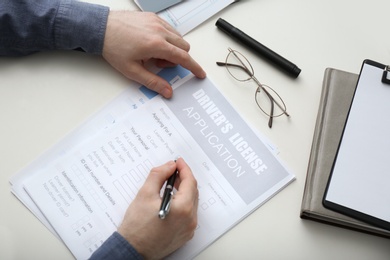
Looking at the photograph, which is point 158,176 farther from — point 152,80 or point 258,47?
point 258,47

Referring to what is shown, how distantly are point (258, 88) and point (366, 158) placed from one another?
0.79 feet

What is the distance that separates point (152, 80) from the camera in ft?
2.51

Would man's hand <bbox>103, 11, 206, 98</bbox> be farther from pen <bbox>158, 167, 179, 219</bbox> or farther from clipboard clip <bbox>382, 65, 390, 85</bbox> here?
clipboard clip <bbox>382, 65, 390, 85</bbox>

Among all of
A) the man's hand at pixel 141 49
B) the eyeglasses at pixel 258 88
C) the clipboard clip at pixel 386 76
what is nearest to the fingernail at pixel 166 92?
the man's hand at pixel 141 49

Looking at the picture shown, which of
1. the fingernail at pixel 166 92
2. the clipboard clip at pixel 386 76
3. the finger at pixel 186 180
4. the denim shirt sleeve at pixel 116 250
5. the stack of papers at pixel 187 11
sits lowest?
the denim shirt sleeve at pixel 116 250

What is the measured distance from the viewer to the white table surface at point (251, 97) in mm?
698

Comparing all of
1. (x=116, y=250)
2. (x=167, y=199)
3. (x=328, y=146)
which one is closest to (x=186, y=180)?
(x=167, y=199)

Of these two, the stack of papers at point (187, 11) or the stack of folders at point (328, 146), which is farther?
the stack of papers at point (187, 11)

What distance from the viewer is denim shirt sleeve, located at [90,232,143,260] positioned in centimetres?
65

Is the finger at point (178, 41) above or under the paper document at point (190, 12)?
under

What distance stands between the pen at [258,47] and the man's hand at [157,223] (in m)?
0.31

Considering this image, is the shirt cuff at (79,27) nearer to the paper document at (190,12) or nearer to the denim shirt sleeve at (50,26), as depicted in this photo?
the denim shirt sleeve at (50,26)

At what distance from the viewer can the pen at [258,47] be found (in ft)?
2.64

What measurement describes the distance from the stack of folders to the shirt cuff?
1.47 ft
